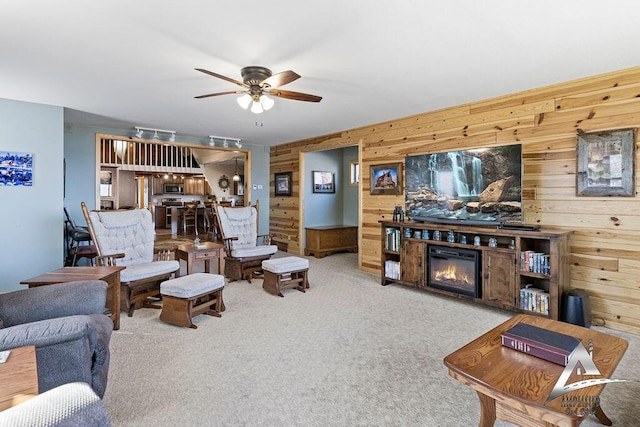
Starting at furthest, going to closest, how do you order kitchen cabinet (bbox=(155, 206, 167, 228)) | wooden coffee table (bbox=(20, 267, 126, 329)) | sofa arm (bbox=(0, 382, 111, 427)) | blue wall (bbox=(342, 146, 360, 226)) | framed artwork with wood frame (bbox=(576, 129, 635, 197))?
kitchen cabinet (bbox=(155, 206, 167, 228))
blue wall (bbox=(342, 146, 360, 226))
framed artwork with wood frame (bbox=(576, 129, 635, 197))
wooden coffee table (bbox=(20, 267, 126, 329))
sofa arm (bbox=(0, 382, 111, 427))

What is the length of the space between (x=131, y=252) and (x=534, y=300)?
453 cm

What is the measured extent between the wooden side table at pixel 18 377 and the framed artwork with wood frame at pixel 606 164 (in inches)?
170

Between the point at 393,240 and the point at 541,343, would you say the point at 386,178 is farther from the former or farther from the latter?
the point at 541,343

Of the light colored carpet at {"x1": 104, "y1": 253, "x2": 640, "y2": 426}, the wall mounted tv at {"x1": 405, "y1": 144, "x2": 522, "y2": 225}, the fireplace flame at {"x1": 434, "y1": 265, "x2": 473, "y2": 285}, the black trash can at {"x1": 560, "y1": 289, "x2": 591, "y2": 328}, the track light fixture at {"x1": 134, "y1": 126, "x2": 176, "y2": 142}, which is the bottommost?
the light colored carpet at {"x1": 104, "y1": 253, "x2": 640, "y2": 426}

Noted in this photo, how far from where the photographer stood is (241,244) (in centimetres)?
533

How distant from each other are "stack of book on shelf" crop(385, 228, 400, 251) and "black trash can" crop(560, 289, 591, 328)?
196 cm

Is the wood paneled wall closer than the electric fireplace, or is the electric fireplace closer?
the wood paneled wall

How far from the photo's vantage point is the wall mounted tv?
366cm

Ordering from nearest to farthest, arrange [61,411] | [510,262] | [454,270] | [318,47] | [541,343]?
[61,411] → [541,343] → [318,47] → [510,262] → [454,270]

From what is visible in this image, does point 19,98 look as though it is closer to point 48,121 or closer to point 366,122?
point 48,121

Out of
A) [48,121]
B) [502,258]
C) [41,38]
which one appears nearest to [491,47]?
[502,258]

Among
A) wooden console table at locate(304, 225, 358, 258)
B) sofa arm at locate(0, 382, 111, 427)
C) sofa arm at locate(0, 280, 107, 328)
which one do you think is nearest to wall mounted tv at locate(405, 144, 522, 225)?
wooden console table at locate(304, 225, 358, 258)

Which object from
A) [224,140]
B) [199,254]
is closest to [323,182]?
[224,140]

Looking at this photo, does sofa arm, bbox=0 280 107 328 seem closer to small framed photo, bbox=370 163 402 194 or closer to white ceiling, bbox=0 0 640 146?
white ceiling, bbox=0 0 640 146
